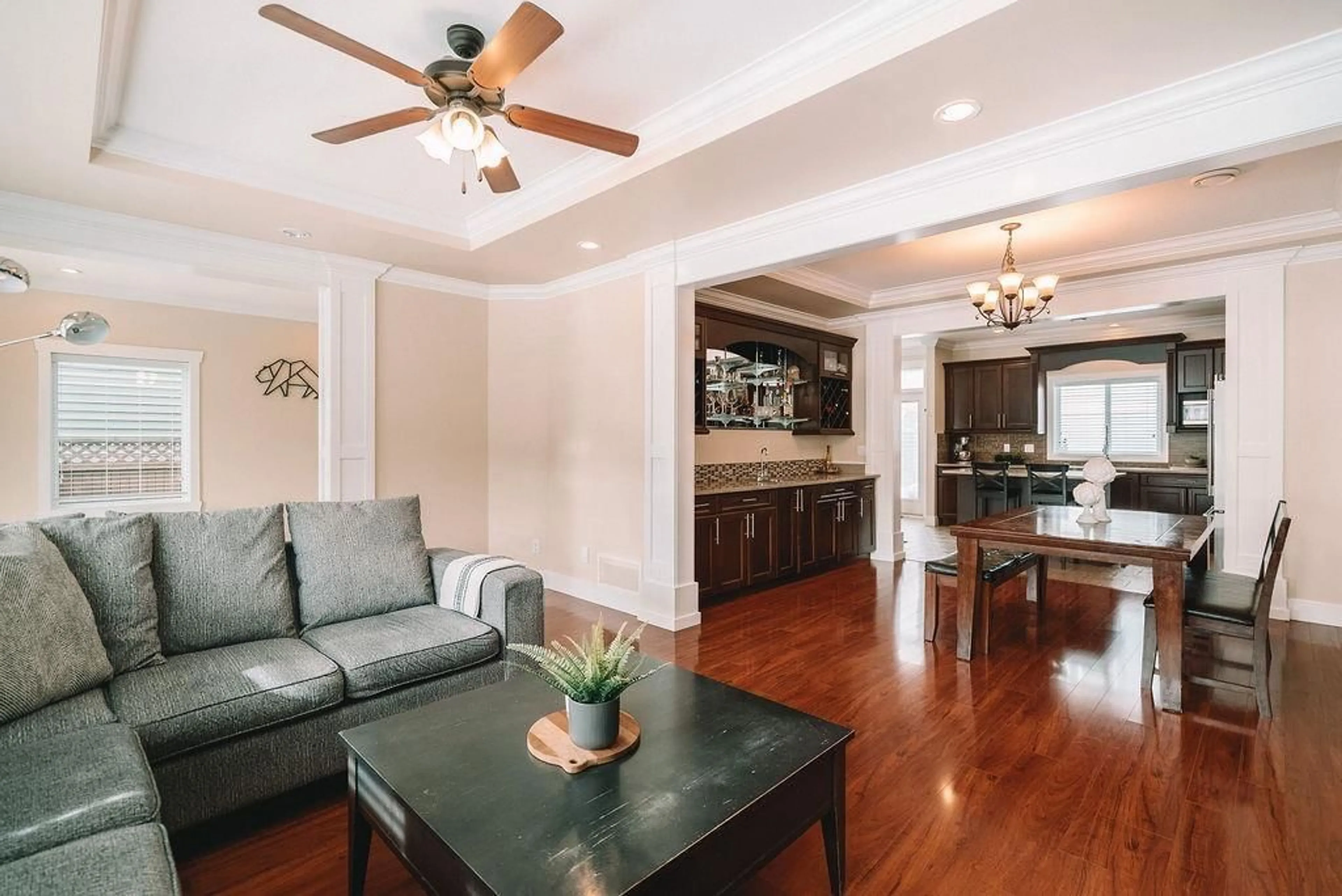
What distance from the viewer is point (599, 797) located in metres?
1.38

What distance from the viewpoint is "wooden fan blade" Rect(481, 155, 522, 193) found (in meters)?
2.52

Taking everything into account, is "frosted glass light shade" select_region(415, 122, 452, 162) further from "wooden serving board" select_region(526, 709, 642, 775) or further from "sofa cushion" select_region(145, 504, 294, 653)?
"wooden serving board" select_region(526, 709, 642, 775)

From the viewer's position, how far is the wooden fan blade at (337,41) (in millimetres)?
1669

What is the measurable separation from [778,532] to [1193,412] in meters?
5.44

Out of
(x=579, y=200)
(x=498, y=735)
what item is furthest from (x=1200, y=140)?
(x=498, y=735)

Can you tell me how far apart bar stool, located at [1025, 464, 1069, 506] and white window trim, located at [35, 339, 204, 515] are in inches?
349

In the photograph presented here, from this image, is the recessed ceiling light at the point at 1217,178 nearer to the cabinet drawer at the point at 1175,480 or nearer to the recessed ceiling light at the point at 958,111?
the recessed ceiling light at the point at 958,111

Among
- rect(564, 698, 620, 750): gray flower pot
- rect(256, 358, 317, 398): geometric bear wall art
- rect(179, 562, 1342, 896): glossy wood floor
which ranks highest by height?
rect(256, 358, 317, 398): geometric bear wall art

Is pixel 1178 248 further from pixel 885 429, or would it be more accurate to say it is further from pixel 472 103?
pixel 472 103

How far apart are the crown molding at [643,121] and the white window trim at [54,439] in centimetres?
262

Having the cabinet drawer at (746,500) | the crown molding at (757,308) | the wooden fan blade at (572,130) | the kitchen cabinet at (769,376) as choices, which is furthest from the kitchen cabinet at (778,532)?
the wooden fan blade at (572,130)

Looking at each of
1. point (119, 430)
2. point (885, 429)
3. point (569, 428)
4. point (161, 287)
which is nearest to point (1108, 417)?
point (885, 429)

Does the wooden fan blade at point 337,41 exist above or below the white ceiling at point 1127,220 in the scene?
below

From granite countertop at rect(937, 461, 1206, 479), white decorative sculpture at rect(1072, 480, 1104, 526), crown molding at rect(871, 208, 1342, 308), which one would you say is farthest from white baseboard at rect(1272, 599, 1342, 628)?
crown molding at rect(871, 208, 1342, 308)
